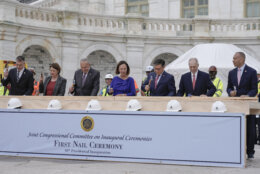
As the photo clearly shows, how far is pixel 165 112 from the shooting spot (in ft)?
23.1

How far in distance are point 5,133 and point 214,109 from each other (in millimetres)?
3949

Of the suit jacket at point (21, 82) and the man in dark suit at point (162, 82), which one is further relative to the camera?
the suit jacket at point (21, 82)

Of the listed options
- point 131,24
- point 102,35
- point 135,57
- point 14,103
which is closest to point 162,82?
point 14,103

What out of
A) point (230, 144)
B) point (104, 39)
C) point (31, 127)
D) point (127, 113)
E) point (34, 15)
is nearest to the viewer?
point (230, 144)

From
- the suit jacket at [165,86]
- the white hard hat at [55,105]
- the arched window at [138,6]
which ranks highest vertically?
the arched window at [138,6]

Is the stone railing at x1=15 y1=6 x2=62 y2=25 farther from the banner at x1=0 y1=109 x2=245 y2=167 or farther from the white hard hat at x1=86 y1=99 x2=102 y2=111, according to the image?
the white hard hat at x1=86 y1=99 x2=102 y2=111

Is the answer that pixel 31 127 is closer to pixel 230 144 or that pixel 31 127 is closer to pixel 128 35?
pixel 230 144

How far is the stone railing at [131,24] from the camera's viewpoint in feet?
58.0

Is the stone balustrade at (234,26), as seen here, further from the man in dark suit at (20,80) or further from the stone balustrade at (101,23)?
the man in dark suit at (20,80)

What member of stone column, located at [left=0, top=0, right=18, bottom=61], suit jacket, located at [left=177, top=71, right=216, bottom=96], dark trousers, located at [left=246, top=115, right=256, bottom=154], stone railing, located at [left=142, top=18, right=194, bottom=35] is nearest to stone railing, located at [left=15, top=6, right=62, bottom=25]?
stone column, located at [left=0, top=0, right=18, bottom=61]

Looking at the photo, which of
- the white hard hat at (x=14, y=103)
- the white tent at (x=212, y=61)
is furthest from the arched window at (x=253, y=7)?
the white hard hat at (x=14, y=103)

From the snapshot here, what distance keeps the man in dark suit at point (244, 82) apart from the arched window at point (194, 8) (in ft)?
54.6

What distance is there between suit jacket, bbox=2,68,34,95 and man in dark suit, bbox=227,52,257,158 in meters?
4.45

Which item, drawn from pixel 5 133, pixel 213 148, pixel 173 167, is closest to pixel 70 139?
pixel 5 133
